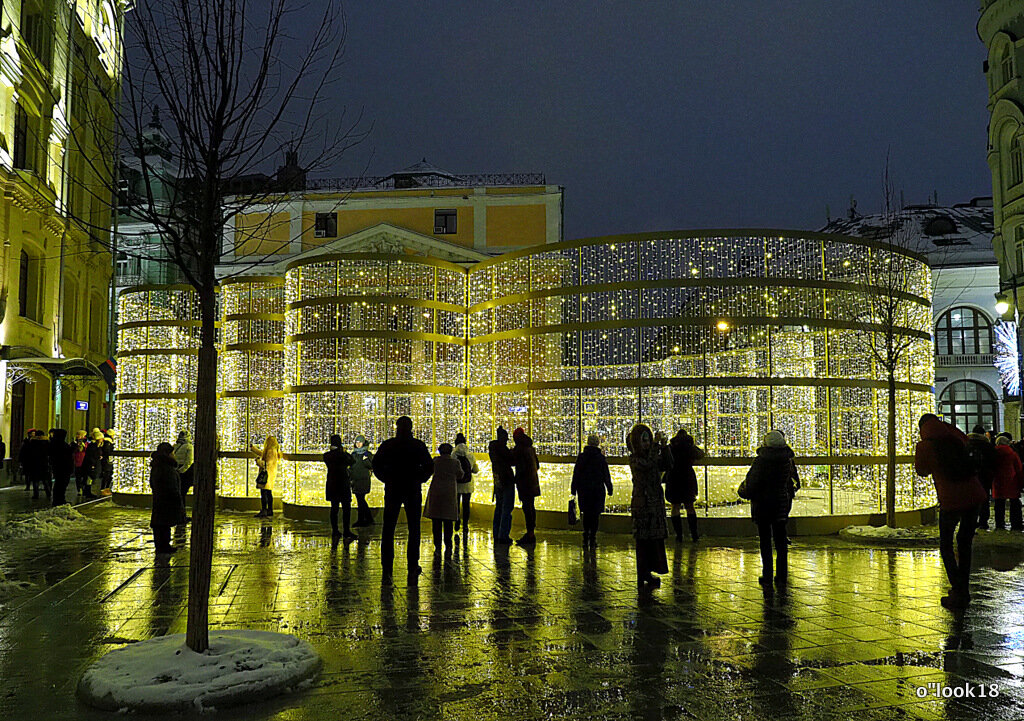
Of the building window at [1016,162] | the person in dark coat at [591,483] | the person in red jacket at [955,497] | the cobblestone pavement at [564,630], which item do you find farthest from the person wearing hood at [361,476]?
the building window at [1016,162]

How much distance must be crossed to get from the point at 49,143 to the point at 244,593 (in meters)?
26.4

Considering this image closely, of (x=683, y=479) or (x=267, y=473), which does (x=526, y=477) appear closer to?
(x=683, y=479)

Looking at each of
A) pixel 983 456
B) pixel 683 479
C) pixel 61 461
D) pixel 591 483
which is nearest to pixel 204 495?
pixel 591 483

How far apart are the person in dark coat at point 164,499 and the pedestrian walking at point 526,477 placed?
4973 mm

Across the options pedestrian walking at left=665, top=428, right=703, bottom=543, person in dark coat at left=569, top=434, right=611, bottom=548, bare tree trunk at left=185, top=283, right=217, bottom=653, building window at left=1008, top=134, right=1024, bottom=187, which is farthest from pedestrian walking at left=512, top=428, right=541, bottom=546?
building window at left=1008, top=134, right=1024, bottom=187

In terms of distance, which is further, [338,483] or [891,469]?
[338,483]

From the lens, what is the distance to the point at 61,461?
781 inches

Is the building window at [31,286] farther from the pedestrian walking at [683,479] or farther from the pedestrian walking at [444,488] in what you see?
the pedestrian walking at [683,479]

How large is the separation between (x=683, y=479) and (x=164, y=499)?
767 centimetres

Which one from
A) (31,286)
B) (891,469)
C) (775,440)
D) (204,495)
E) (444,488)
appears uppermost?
(31,286)

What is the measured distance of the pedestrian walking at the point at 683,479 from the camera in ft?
43.3

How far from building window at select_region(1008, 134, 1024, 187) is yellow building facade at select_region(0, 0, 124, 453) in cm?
3233

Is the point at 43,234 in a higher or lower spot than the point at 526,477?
higher

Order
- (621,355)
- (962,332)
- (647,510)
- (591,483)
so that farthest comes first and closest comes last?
(962,332) → (621,355) → (591,483) → (647,510)
